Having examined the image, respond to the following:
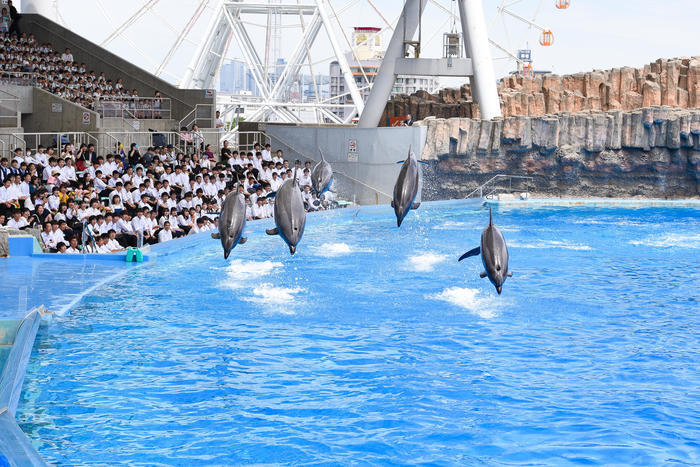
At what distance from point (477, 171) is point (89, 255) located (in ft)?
46.3

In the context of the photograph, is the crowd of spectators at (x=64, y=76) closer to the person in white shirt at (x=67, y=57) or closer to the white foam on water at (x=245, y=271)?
the person in white shirt at (x=67, y=57)

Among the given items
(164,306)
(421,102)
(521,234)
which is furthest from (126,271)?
(421,102)

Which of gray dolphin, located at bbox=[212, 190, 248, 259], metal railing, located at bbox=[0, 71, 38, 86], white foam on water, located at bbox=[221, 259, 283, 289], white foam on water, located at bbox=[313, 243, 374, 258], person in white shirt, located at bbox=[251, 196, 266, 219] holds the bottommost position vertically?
white foam on water, located at bbox=[221, 259, 283, 289]

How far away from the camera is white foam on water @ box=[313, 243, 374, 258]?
44.1 feet

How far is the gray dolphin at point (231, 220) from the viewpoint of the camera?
6.75m

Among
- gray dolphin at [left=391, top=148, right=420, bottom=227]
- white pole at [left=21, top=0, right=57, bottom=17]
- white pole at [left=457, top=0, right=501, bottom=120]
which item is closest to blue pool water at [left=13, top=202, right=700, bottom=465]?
gray dolphin at [left=391, top=148, right=420, bottom=227]

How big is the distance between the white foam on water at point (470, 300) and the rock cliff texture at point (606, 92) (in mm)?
14444

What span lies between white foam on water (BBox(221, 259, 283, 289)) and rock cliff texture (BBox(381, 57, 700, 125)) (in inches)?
533

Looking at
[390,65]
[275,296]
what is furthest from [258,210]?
[390,65]

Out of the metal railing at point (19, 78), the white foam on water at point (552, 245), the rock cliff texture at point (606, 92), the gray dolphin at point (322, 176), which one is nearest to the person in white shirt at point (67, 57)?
the metal railing at point (19, 78)

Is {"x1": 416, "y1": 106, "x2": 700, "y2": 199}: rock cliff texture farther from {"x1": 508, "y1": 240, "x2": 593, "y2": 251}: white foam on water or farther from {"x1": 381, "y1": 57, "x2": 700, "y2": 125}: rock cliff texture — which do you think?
{"x1": 508, "y1": 240, "x2": 593, "y2": 251}: white foam on water

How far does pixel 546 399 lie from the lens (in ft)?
22.3

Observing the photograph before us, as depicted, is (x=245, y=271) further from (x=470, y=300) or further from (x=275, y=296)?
(x=470, y=300)

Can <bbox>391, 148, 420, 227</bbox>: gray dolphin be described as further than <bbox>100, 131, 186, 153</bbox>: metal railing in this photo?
No
